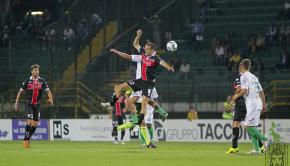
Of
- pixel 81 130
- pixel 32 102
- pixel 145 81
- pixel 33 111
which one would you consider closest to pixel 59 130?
pixel 81 130

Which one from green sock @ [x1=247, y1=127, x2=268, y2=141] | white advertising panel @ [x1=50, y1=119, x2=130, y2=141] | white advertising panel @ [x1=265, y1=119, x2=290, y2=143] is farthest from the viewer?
white advertising panel @ [x1=50, y1=119, x2=130, y2=141]

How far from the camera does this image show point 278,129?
56.9 ft

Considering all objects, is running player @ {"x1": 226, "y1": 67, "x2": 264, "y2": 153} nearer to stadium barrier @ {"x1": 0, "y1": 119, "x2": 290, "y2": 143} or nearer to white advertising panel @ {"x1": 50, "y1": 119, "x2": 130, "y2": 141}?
stadium barrier @ {"x1": 0, "y1": 119, "x2": 290, "y2": 143}

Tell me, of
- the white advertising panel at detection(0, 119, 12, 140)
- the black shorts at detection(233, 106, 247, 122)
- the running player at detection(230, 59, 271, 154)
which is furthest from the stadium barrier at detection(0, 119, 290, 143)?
the running player at detection(230, 59, 271, 154)

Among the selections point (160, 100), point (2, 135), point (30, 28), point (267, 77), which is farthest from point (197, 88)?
point (30, 28)

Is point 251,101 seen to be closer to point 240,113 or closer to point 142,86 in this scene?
point 240,113

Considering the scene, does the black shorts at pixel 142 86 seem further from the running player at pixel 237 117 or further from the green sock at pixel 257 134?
the green sock at pixel 257 134

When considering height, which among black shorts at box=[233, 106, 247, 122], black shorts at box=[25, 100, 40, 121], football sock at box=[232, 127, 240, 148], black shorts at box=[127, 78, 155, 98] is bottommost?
football sock at box=[232, 127, 240, 148]

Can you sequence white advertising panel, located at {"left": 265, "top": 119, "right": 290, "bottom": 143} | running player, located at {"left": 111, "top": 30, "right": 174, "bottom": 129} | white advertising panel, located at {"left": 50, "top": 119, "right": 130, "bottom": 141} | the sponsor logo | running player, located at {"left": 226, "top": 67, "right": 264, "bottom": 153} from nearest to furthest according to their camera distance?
running player, located at {"left": 226, "top": 67, "right": 264, "bottom": 153}, running player, located at {"left": 111, "top": 30, "right": 174, "bottom": 129}, white advertising panel, located at {"left": 265, "top": 119, "right": 290, "bottom": 143}, white advertising panel, located at {"left": 50, "top": 119, "right": 130, "bottom": 141}, the sponsor logo

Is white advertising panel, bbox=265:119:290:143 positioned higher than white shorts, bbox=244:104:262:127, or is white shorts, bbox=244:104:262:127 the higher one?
white shorts, bbox=244:104:262:127

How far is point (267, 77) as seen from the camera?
66.5ft

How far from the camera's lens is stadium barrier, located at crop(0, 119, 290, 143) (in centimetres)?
1745

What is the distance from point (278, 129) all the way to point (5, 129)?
39.9ft

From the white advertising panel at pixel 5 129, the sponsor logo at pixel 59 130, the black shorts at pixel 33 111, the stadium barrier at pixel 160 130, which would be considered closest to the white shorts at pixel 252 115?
the black shorts at pixel 33 111
